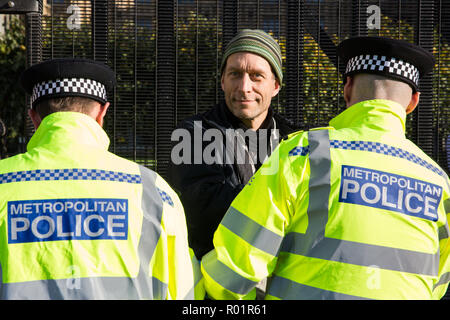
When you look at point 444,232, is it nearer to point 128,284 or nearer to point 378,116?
point 378,116

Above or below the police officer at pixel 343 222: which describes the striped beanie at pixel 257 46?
above

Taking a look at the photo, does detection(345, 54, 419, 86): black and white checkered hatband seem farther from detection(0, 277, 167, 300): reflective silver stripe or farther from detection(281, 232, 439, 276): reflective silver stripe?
detection(0, 277, 167, 300): reflective silver stripe

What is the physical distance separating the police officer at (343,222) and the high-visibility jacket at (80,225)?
0.90ft

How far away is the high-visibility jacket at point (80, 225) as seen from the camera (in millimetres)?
1843

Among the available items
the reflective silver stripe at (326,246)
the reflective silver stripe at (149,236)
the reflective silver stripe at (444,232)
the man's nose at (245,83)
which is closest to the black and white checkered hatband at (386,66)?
the reflective silver stripe at (326,246)

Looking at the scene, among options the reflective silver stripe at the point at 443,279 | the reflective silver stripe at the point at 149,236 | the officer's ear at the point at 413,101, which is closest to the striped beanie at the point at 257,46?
the officer's ear at the point at 413,101

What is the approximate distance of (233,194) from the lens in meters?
2.84

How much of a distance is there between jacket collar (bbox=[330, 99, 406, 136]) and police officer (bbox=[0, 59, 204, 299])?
790mm

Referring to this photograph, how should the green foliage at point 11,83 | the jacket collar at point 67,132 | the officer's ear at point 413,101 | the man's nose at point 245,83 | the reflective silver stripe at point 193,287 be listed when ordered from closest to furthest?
the jacket collar at point 67,132 < the reflective silver stripe at point 193,287 < the officer's ear at point 413,101 < the man's nose at point 245,83 < the green foliage at point 11,83

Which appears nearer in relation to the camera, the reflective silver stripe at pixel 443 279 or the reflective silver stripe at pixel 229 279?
the reflective silver stripe at pixel 229 279

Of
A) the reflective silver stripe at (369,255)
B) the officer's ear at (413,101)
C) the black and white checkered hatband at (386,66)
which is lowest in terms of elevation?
the reflective silver stripe at (369,255)

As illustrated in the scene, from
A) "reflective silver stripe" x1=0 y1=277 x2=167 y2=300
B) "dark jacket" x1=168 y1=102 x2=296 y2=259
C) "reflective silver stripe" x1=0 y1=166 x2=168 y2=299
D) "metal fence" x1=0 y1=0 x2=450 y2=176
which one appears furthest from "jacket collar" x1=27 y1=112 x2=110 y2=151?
"metal fence" x1=0 y1=0 x2=450 y2=176

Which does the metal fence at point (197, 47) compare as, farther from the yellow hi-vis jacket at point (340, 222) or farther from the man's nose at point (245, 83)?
the yellow hi-vis jacket at point (340, 222)

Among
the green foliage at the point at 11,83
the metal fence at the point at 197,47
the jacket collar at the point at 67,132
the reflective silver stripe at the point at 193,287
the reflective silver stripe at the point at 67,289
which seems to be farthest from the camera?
the green foliage at the point at 11,83
